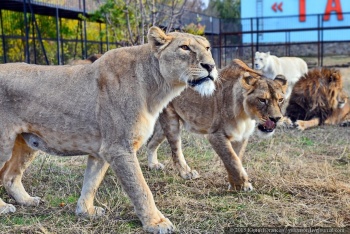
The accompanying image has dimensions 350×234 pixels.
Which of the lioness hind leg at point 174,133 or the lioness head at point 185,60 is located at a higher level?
the lioness head at point 185,60

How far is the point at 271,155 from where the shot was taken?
6004mm

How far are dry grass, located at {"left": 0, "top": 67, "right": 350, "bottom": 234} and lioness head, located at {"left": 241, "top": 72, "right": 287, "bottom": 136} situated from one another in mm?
552

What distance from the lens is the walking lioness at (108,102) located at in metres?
3.51

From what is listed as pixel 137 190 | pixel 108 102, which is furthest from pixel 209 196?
pixel 108 102

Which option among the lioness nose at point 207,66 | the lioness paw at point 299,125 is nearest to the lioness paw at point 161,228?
the lioness nose at point 207,66

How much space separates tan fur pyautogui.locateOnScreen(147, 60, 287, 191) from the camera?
181 inches

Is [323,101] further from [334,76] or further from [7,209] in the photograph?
[7,209]

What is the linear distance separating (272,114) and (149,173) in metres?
1.54

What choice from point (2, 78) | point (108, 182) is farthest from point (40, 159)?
point (2, 78)

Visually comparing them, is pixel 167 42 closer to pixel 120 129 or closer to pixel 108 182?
pixel 120 129

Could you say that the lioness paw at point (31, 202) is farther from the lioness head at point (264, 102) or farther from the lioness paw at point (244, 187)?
the lioness head at point (264, 102)

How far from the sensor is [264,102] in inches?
180

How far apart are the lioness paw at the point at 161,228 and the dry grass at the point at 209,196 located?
11 centimetres

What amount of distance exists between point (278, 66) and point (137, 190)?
11.7 meters
